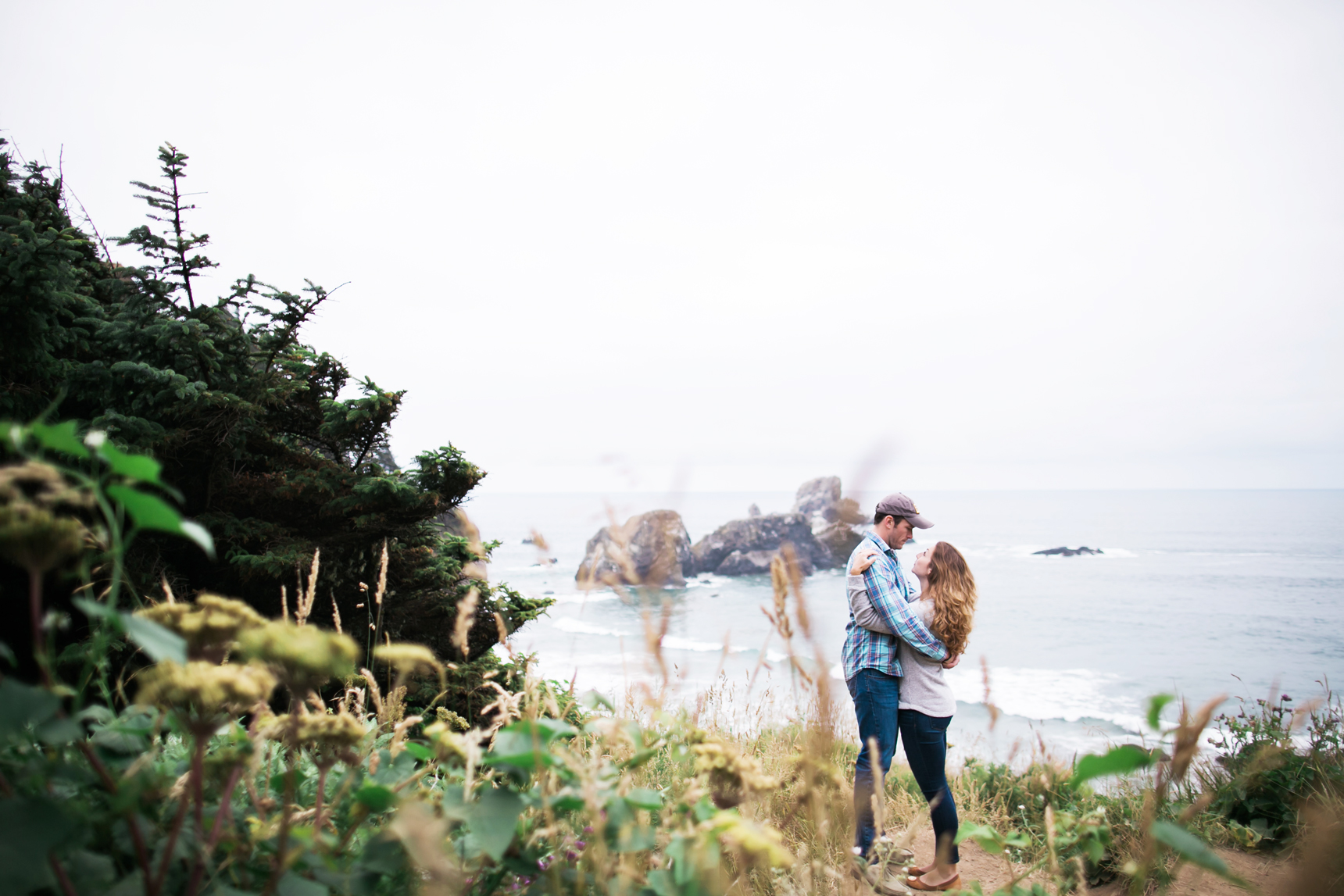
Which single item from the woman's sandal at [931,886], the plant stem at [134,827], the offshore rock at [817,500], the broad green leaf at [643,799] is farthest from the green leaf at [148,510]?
the offshore rock at [817,500]

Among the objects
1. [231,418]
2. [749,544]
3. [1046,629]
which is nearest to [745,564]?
[749,544]

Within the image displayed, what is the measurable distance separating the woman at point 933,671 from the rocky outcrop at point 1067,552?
179ft

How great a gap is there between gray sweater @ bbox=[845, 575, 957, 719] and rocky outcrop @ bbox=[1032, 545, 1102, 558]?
54.5m

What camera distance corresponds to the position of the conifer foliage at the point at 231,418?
443cm

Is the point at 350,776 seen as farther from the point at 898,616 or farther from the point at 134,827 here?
the point at 898,616

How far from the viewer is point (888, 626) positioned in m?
3.56

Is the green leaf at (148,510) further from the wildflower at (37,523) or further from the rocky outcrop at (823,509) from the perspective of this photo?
the rocky outcrop at (823,509)

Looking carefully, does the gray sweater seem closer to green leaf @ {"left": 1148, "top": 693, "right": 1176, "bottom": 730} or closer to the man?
the man

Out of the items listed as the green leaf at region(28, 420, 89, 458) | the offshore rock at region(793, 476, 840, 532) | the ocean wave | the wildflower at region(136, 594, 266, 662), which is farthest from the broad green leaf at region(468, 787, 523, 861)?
the offshore rock at region(793, 476, 840, 532)

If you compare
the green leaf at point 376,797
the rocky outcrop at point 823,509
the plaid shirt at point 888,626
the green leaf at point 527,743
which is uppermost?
the green leaf at point 527,743

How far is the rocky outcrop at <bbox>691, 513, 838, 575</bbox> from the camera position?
1484 inches

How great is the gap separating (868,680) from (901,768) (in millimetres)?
3709

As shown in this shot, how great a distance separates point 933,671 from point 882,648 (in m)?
0.30

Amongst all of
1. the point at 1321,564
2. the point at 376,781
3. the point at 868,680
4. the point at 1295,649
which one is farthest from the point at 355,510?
the point at 1321,564
